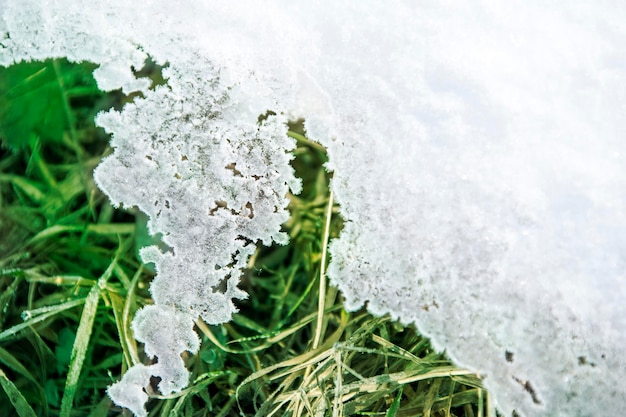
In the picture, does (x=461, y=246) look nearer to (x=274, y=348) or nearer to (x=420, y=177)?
(x=420, y=177)

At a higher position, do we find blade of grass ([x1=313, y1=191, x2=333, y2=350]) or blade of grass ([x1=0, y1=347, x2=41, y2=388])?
blade of grass ([x1=313, y1=191, x2=333, y2=350])

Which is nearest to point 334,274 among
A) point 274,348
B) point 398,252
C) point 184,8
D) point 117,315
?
point 398,252

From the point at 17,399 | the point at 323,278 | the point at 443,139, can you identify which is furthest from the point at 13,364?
the point at 443,139

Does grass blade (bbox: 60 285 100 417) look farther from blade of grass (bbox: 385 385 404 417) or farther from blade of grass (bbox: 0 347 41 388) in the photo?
blade of grass (bbox: 385 385 404 417)

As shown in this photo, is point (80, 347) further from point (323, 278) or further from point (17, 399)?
point (323, 278)

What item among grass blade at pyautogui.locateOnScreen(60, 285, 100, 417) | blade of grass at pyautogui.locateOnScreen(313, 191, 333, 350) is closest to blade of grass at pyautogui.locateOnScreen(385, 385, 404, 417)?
blade of grass at pyautogui.locateOnScreen(313, 191, 333, 350)

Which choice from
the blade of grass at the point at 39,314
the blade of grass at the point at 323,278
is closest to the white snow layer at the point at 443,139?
the blade of grass at the point at 323,278
